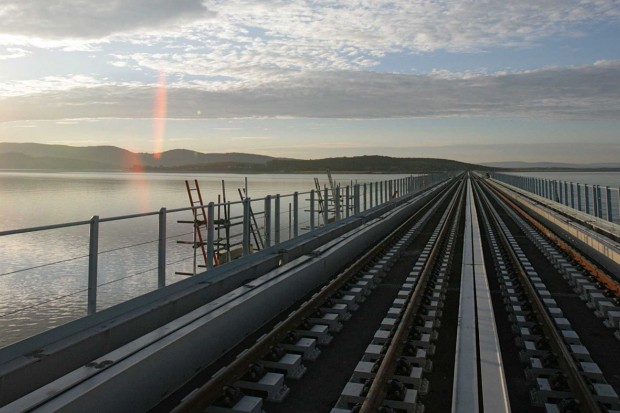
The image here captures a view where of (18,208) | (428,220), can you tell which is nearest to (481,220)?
(428,220)

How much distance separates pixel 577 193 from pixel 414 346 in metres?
19.9

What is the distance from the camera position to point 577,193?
23.6 metres

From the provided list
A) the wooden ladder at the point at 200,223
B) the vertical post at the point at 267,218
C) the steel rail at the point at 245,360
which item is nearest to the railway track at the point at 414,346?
the steel rail at the point at 245,360

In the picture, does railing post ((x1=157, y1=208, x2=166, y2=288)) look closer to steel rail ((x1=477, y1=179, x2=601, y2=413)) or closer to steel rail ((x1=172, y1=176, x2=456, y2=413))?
steel rail ((x1=172, y1=176, x2=456, y2=413))

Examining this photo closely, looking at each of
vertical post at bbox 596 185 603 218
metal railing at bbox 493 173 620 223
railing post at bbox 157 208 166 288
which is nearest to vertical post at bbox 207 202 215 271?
railing post at bbox 157 208 166 288

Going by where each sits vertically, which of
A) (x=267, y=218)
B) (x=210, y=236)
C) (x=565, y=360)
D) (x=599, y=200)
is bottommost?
(x=565, y=360)

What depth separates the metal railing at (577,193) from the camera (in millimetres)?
17688

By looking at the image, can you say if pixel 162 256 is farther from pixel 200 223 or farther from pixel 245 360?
pixel 200 223

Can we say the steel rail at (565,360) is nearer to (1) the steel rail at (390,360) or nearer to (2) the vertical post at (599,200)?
(1) the steel rail at (390,360)

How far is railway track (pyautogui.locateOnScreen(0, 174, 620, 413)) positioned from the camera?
530cm

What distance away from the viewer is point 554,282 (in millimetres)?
11352

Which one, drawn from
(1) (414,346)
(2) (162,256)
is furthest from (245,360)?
(2) (162,256)

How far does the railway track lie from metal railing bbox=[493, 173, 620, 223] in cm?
632

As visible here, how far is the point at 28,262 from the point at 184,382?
2405 centimetres
